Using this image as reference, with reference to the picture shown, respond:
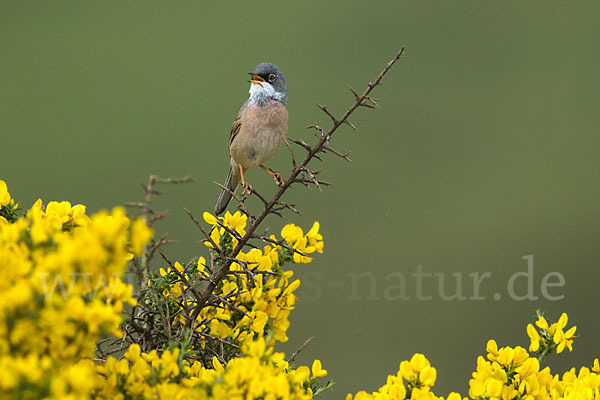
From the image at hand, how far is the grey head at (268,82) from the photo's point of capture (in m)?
4.19

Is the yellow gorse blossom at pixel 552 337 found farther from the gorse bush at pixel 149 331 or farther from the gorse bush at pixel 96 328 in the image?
the gorse bush at pixel 96 328

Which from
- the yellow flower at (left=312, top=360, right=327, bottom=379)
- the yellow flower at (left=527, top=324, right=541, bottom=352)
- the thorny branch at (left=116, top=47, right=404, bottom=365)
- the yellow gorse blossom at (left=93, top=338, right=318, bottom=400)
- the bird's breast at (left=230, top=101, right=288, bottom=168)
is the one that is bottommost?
the yellow gorse blossom at (left=93, top=338, right=318, bottom=400)

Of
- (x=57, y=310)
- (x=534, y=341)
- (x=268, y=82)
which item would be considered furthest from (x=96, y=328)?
(x=268, y=82)

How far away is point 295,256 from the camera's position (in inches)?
96.7

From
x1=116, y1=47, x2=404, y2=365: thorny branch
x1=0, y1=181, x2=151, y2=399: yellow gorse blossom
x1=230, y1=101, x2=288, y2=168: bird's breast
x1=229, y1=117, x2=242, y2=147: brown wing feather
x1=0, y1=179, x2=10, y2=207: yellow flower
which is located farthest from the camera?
x1=229, y1=117, x2=242, y2=147: brown wing feather

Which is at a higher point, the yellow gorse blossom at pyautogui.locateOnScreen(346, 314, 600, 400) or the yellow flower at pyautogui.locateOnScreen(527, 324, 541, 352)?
the yellow flower at pyautogui.locateOnScreen(527, 324, 541, 352)

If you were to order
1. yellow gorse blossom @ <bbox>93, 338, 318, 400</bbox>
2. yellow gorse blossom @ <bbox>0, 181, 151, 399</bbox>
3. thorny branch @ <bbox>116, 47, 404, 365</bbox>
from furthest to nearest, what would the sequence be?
thorny branch @ <bbox>116, 47, 404, 365</bbox> < yellow gorse blossom @ <bbox>93, 338, 318, 400</bbox> < yellow gorse blossom @ <bbox>0, 181, 151, 399</bbox>

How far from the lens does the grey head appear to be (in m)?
4.19

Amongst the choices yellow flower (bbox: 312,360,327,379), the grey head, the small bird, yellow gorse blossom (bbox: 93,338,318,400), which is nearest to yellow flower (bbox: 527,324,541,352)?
yellow flower (bbox: 312,360,327,379)

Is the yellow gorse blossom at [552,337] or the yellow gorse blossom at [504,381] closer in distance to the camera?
the yellow gorse blossom at [504,381]

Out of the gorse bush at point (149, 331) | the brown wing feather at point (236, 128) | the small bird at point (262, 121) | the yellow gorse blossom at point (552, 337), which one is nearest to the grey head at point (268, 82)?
the small bird at point (262, 121)

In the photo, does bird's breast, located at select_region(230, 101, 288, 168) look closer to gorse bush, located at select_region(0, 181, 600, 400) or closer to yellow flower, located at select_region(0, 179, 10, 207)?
gorse bush, located at select_region(0, 181, 600, 400)

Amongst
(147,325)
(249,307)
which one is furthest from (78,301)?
(249,307)

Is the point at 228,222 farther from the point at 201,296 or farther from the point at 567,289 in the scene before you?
the point at 567,289
